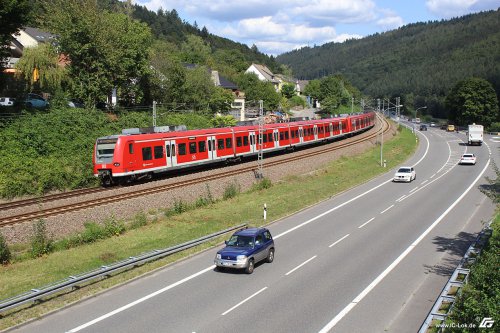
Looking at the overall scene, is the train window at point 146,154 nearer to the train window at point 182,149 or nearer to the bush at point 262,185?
the train window at point 182,149

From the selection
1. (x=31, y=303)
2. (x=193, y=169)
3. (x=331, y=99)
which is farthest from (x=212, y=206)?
(x=331, y=99)

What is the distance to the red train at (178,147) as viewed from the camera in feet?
109

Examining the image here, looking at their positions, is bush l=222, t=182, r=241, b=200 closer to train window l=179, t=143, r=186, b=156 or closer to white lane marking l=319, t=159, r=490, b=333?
train window l=179, t=143, r=186, b=156

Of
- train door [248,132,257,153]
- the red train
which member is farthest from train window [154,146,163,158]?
train door [248,132,257,153]

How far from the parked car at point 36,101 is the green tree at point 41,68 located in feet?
3.54

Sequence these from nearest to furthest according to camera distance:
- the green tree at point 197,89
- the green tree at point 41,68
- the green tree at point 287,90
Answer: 1. the green tree at point 41,68
2. the green tree at point 197,89
3. the green tree at point 287,90

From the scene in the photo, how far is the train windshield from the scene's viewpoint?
3312cm

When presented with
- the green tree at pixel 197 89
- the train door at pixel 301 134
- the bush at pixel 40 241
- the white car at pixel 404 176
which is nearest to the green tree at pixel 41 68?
the green tree at pixel 197 89

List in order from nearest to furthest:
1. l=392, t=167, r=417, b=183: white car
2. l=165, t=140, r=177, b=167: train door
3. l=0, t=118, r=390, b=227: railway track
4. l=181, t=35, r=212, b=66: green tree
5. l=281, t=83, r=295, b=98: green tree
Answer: l=0, t=118, r=390, b=227: railway track
l=165, t=140, r=177, b=167: train door
l=392, t=167, r=417, b=183: white car
l=181, t=35, r=212, b=66: green tree
l=281, t=83, r=295, b=98: green tree

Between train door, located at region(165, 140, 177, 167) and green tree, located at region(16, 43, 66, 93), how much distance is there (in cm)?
1716

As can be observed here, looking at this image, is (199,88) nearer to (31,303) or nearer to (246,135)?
(246,135)

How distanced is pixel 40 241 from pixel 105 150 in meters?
10.9

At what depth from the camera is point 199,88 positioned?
72000 mm

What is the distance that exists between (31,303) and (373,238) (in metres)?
16.2
